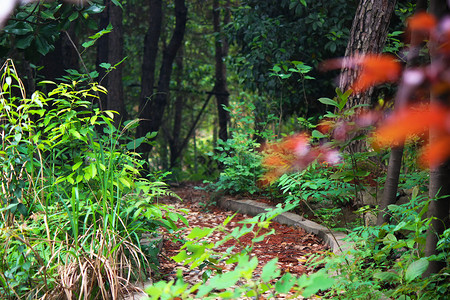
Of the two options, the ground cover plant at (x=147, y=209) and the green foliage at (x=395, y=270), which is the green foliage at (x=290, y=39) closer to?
the ground cover plant at (x=147, y=209)

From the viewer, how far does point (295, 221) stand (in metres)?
4.49

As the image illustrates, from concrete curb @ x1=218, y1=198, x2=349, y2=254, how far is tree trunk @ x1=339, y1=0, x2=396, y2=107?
1467 millimetres

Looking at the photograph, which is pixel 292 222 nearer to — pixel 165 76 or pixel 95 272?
pixel 95 272

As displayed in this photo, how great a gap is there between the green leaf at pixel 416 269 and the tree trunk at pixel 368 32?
318cm

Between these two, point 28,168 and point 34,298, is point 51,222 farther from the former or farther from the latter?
point 34,298

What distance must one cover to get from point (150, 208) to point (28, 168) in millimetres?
771

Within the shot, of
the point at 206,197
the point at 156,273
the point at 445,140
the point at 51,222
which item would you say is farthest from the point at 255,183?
the point at 445,140

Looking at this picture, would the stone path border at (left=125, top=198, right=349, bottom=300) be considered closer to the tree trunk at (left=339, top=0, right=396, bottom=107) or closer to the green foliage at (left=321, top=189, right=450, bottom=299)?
the green foliage at (left=321, top=189, right=450, bottom=299)

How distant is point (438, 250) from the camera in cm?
227

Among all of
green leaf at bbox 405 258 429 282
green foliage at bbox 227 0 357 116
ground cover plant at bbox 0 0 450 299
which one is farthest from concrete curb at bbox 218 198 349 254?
green foliage at bbox 227 0 357 116

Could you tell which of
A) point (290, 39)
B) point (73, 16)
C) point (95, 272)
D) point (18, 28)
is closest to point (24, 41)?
point (18, 28)

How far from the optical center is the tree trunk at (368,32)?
15.8 feet

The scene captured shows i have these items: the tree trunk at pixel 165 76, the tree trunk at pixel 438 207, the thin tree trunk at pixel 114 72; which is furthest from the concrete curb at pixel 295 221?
the tree trunk at pixel 165 76

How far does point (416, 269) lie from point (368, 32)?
11.5 ft
